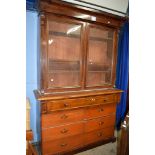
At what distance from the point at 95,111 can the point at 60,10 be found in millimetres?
1438

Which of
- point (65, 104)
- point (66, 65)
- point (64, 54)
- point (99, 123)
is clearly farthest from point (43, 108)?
point (99, 123)

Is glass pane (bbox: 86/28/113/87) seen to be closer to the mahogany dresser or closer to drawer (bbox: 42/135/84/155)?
the mahogany dresser

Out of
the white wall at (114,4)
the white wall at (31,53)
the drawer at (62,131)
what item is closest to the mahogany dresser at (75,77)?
the drawer at (62,131)

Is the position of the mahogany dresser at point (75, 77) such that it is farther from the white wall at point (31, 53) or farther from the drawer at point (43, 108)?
the white wall at point (31, 53)

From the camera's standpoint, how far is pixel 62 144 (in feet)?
6.20

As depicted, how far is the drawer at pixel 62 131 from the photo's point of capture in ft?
5.80

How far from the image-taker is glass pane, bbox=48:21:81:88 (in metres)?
1.87

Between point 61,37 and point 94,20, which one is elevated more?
point 94,20

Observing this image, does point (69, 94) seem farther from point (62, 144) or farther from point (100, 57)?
point (100, 57)

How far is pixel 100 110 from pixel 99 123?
0.20m
